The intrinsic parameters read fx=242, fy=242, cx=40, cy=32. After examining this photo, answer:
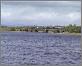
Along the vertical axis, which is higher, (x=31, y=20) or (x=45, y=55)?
(x=31, y=20)

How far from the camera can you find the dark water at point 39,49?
279 cm

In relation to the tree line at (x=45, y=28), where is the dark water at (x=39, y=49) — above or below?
below

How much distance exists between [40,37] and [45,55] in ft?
0.73

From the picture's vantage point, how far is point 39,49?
283cm

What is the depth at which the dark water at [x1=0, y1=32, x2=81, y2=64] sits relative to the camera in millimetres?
2787

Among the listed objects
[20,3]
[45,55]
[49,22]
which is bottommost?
[45,55]

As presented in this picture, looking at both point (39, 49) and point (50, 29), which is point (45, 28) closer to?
point (50, 29)

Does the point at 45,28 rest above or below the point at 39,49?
above

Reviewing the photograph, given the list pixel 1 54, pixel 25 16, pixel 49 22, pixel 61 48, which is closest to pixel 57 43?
pixel 61 48

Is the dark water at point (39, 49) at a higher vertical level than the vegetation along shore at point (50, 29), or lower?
lower

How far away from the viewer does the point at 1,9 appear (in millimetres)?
2730

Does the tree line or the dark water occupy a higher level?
the tree line

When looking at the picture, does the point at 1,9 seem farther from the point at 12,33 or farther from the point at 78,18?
the point at 78,18

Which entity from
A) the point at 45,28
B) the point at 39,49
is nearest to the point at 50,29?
the point at 45,28
